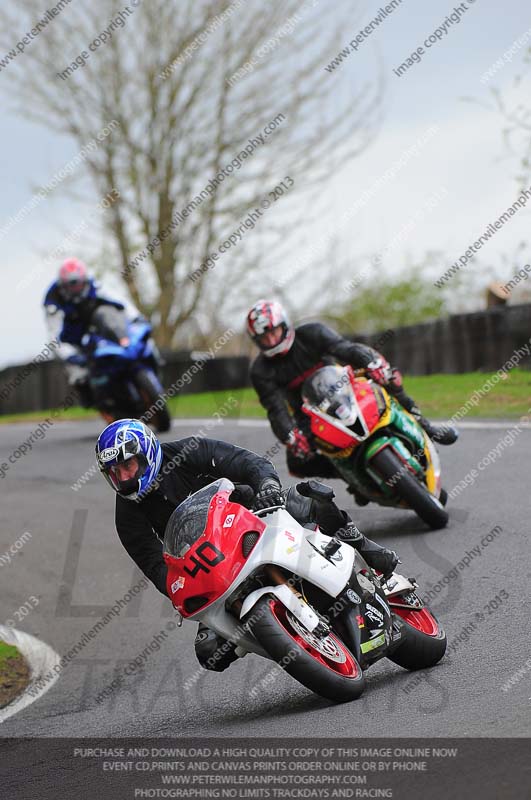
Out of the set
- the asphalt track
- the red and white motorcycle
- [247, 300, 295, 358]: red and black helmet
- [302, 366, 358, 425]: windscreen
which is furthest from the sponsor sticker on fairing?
[247, 300, 295, 358]: red and black helmet

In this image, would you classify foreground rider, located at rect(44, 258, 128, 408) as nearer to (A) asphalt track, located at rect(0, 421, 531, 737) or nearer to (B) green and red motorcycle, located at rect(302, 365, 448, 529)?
(A) asphalt track, located at rect(0, 421, 531, 737)

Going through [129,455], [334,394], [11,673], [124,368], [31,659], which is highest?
[129,455]

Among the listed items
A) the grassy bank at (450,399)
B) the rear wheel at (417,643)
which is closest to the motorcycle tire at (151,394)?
the grassy bank at (450,399)

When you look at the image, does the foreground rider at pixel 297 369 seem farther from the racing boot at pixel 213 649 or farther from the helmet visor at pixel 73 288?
the helmet visor at pixel 73 288

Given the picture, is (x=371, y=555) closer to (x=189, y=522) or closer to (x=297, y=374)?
(x=189, y=522)

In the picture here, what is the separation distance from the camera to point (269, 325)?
9.43 m

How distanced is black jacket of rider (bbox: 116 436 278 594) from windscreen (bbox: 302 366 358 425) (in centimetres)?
223

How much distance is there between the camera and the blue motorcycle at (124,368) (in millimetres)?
15297

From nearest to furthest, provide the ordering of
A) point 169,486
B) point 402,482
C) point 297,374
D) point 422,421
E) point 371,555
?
1. point 371,555
2. point 169,486
3. point 402,482
4. point 422,421
5. point 297,374

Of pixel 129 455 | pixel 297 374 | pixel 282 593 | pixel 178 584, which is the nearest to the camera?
pixel 282 593

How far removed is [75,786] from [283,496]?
1751mm

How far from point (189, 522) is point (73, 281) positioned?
10.2 meters

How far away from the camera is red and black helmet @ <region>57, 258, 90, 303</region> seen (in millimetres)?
15398

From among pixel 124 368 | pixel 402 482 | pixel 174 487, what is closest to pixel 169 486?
pixel 174 487
